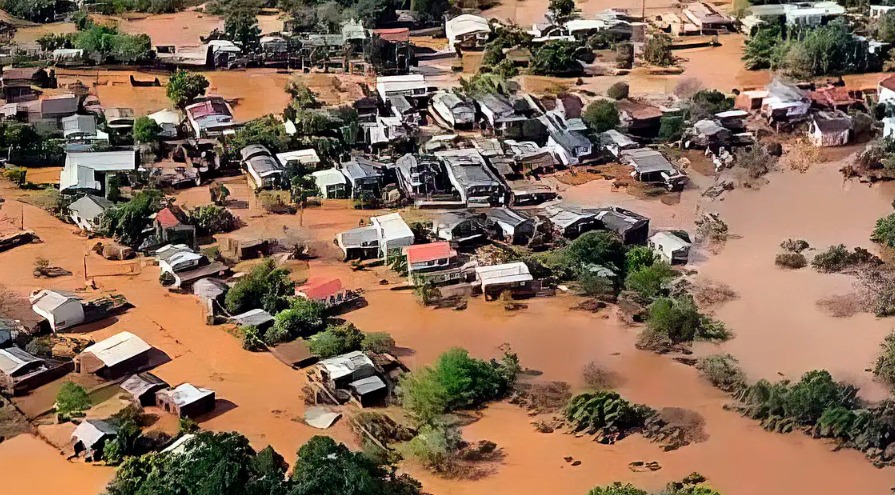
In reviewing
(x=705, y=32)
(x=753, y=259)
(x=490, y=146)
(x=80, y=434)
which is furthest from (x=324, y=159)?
(x=705, y=32)

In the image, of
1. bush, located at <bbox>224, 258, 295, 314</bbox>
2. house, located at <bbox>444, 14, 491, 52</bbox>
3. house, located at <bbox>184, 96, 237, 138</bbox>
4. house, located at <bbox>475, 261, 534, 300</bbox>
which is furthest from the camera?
house, located at <bbox>444, 14, 491, 52</bbox>

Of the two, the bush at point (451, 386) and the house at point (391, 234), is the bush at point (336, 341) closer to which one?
the bush at point (451, 386)

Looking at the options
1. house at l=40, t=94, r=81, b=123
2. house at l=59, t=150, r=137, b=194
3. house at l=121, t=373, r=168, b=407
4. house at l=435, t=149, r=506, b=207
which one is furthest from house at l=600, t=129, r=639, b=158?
house at l=121, t=373, r=168, b=407

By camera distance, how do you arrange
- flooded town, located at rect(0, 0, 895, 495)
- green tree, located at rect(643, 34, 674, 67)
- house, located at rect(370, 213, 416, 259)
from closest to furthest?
flooded town, located at rect(0, 0, 895, 495)
house, located at rect(370, 213, 416, 259)
green tree, located at rect(643, 34, 674, 67)

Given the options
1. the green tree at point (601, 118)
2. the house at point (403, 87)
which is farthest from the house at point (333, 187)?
the green tree at point (601, 118)

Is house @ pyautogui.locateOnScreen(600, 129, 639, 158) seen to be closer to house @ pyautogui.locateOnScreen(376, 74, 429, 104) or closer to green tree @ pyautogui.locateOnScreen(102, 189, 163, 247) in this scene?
house @ pyautogui.locateOnScreen(376, 74, 429, 104)

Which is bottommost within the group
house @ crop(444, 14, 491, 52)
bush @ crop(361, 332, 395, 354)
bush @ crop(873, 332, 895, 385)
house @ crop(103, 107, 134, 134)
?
bush @ crop(873, 332, 895, 385)
